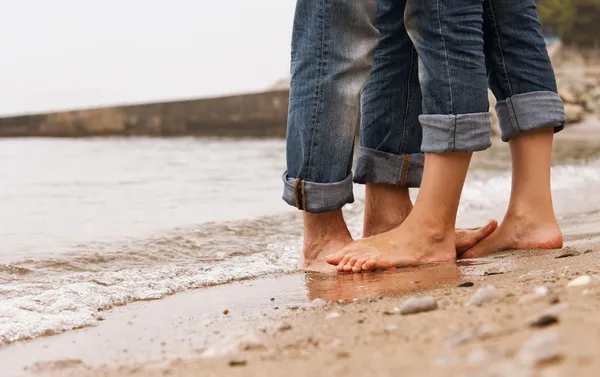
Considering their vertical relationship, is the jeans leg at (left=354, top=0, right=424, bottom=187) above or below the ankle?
above

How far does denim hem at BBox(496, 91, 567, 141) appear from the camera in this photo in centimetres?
205

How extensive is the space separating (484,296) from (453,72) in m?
0.81

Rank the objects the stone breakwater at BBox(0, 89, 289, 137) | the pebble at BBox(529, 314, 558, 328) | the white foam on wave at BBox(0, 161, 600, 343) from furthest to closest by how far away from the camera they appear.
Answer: the stone breakwater at BBox(0, 89, 289, 137) → the white foam on wave at BBox(0, 161, 600, 343) → the pebble at BBox(529, 314, 558, 328)

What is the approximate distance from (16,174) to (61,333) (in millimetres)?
3734

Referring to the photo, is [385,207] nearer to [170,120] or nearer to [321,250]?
[321,250]

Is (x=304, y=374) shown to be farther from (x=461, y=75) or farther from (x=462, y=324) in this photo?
(x=461, y=75)

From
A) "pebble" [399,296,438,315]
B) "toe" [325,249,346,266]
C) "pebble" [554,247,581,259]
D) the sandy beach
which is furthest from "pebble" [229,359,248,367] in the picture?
"pebble" [554,247,581,259]

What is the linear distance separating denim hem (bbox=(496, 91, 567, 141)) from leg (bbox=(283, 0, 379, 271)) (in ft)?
1.31

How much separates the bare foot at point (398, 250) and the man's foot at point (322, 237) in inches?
2.4

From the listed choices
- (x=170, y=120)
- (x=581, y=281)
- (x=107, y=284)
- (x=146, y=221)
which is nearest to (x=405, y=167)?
(x=107, y=284)

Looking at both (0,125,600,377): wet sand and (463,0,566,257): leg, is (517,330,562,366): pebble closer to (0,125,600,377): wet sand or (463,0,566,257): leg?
(0,125,600,377): wet sand

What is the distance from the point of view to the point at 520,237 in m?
2.10

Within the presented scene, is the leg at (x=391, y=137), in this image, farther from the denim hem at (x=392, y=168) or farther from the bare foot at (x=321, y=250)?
the bare foot at (x=321, y=250)

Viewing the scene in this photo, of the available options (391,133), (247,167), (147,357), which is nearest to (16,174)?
(247,167)
